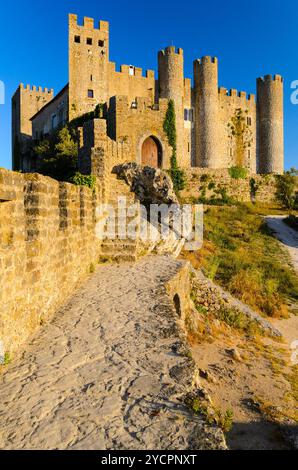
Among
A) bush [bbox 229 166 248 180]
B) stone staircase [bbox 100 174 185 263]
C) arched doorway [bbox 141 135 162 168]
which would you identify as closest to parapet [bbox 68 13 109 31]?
arched doorway [bbox 141 135 162 168]

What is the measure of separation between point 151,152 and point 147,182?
12.3 meters

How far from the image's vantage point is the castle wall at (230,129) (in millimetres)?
32219

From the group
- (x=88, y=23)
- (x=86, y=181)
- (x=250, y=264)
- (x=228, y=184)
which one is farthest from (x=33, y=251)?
(x=88, y=23)

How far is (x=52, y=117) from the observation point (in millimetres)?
31453

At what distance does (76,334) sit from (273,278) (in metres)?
10.7

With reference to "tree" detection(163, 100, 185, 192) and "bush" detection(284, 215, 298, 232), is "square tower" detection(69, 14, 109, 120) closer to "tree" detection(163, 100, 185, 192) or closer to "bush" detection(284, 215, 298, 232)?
"tree" detection(163, 100, 185, 192)

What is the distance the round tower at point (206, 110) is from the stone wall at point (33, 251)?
25.0m

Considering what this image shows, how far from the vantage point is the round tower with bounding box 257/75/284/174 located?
33.8 meters

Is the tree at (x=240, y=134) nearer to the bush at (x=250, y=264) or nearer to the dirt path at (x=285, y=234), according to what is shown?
the dirt path at (x=285, y=234)

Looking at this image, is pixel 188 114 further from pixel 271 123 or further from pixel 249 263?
pixel 249 263

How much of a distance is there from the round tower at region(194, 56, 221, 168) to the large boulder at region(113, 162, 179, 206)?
1823cm

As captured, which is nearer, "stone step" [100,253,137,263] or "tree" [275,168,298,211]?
"stone step" [100,253,137,263]

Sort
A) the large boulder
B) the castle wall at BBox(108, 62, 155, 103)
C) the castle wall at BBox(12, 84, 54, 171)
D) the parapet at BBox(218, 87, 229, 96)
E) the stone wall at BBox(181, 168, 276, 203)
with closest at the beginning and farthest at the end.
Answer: the large boulder, the stone wall at BBox(181, 168, 276, 203), the castle wall at BBox(108, 62, 155, 103), the parapet at BBox(218, 87, 229, 96), the castle wall at BBox(12, 84, 54, 171)

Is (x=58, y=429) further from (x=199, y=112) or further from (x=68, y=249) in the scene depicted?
(x=199, y=112)
